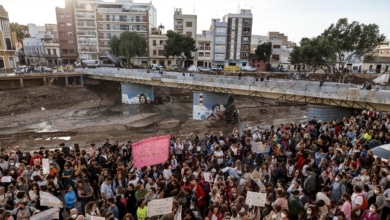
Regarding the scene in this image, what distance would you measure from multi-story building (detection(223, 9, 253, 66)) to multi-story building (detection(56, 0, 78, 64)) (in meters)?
41.2

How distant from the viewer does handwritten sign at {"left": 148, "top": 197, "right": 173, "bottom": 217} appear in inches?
266

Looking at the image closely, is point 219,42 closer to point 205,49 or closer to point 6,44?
point 205,49

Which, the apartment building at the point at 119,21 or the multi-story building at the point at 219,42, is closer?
the multi-story building at the point at 219,42

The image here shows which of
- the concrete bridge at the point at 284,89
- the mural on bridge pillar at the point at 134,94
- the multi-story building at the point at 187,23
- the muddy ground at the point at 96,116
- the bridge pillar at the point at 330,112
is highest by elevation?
the multi-story building at the point at 187,23

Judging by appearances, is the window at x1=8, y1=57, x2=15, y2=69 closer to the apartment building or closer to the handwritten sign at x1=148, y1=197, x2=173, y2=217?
the apartment building

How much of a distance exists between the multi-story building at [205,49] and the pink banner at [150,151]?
65.3 meters

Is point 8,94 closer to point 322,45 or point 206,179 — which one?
point 206,179

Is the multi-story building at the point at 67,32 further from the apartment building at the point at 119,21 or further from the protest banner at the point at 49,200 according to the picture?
the protest banner at the point at 49,200

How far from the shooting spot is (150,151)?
32.5 ft

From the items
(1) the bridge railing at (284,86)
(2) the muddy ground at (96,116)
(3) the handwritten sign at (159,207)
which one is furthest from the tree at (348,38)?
(3) the handwritten sign at (159,207)

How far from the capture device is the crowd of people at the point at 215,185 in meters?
6.81

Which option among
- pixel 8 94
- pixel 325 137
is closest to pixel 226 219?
pixel 325 137

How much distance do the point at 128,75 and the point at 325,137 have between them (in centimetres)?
3062

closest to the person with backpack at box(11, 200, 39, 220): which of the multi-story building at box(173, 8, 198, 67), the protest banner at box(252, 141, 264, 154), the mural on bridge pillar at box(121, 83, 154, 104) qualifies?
the protest banner at box(252, 141, 264, 154)
